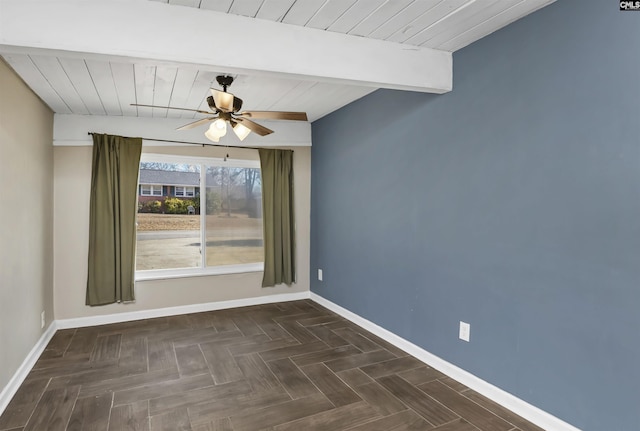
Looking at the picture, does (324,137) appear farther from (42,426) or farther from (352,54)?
(42,426)

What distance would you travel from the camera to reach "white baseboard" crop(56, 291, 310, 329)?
3998 millimetres

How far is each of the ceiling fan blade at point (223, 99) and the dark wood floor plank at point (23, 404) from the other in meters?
2.35

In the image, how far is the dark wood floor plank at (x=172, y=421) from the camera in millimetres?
2215

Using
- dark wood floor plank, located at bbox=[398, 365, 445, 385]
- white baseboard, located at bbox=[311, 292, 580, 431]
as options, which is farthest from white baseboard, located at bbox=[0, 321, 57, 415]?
white baseboard, located at bbox=[311, 292, 580, 431]

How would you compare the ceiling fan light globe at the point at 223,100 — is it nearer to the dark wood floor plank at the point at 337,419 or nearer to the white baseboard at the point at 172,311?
the dark wood floor plank at the point at 337,419

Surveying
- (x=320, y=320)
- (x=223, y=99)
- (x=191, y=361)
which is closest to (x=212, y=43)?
(x=223, y=99)

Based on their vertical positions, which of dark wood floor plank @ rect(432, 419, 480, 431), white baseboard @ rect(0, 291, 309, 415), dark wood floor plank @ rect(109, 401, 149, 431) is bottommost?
dark wood floor plank @ rect(109, 401, 149, 431)

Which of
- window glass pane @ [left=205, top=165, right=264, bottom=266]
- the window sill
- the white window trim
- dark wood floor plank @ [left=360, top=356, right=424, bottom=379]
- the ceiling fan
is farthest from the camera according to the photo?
window glass pane @ [left=205, top=165, right=264, bottom=266]

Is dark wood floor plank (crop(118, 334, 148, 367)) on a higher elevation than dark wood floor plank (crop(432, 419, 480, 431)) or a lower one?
higher

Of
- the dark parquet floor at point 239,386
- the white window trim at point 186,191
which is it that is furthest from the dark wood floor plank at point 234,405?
the white window trim at point 186,191

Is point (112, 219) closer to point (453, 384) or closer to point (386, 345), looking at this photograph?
point (386, 345)

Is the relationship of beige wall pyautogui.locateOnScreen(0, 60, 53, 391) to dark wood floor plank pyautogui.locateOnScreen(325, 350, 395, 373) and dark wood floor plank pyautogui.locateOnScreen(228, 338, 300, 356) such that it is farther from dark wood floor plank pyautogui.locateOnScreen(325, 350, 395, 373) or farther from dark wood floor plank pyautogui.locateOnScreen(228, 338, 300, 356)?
dark wood floor plank pyautogui.locateOnScreen(325, 350, 395, 373)

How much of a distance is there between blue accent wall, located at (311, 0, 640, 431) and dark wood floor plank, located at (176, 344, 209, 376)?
169 cm

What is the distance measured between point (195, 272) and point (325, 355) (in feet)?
6.85
